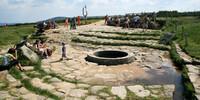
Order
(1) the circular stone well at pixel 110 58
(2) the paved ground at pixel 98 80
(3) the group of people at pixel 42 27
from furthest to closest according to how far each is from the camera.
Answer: (3) the group of people at pixel 42 27
(1) the circular stone well at pixel 110 58
(2) the paved ground at pixel 98 80

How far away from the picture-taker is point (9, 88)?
9.98 metres

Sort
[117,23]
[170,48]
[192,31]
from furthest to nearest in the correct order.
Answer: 1. [117,23]
2. [192,31]
3. [170,48]

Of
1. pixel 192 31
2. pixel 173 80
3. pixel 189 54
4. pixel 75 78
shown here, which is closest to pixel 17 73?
pixel 75 78

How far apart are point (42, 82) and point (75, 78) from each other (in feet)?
4.41

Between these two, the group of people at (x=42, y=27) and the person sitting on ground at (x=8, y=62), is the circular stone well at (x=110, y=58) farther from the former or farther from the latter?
the group of people at (x=42, y=27)

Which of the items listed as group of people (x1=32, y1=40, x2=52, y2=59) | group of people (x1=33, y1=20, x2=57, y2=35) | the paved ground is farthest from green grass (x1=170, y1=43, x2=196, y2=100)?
group of people (x1=33, y1=20, x2=57, y2=35)

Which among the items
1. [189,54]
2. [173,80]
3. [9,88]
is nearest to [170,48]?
[189,54]

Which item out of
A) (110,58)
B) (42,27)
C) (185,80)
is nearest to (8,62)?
(110,58)

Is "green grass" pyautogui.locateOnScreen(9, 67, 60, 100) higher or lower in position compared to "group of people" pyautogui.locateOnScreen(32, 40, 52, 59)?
lower

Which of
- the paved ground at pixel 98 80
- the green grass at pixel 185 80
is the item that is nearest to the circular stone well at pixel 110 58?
the paved ground at pixel 98 80

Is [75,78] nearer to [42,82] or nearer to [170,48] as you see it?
[42,82]

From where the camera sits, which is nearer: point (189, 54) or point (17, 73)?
point (17, 73)

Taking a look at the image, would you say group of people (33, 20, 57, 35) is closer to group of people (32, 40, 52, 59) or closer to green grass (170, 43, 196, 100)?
group of people (32, 40, 52, 59)

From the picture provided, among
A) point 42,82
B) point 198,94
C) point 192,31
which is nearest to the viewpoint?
point 198,94
